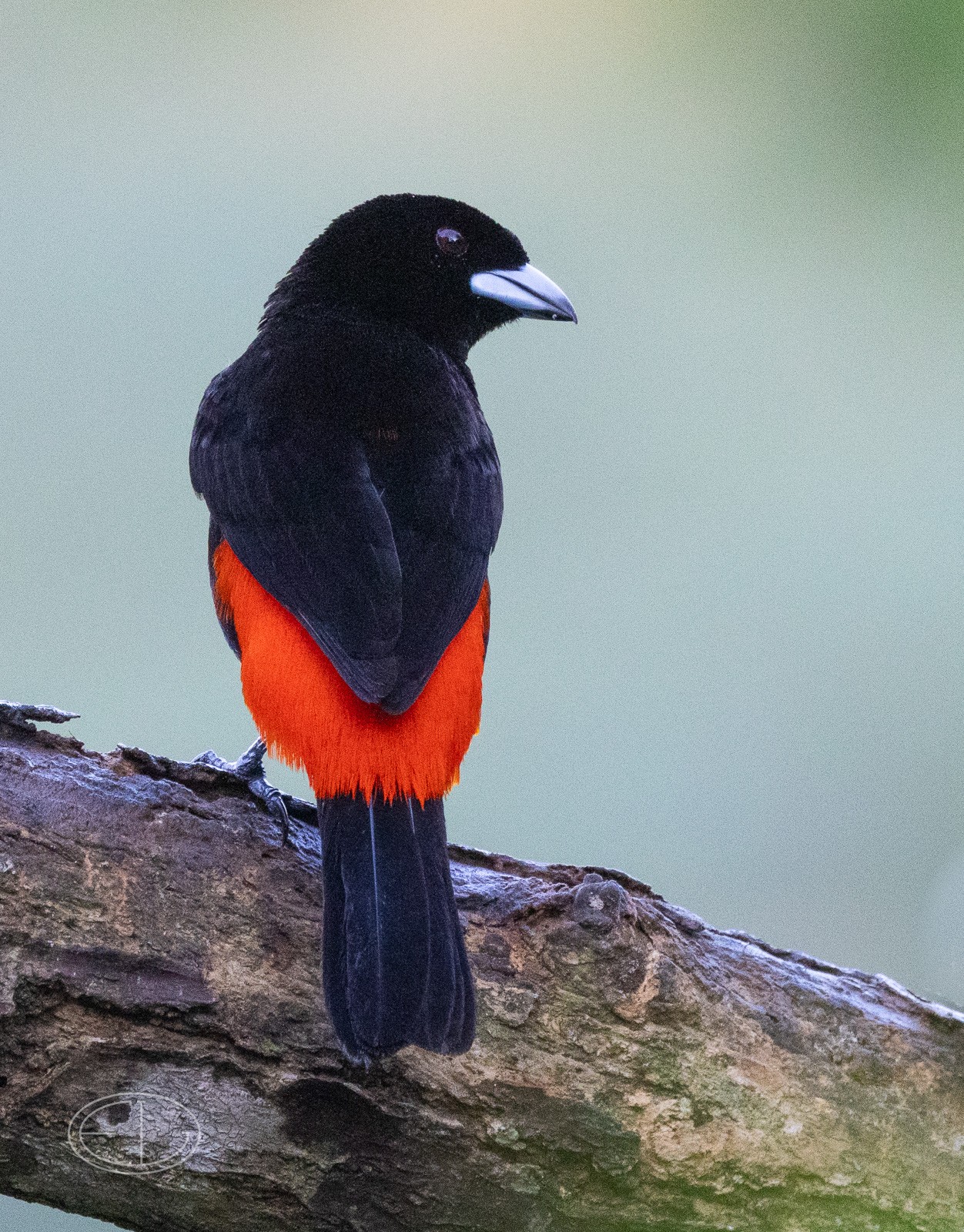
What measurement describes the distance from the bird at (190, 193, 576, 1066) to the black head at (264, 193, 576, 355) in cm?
2

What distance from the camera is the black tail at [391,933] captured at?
2.22 metres

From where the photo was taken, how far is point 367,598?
106 inches

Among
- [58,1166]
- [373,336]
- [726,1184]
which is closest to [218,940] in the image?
[58,1166]

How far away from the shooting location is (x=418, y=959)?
2.30 metres

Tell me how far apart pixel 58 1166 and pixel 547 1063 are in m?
0.90

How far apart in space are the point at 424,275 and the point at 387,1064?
7.68 feet

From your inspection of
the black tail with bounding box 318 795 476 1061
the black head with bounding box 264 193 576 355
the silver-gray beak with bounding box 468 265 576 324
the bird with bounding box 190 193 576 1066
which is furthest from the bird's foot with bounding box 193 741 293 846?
the silver-gray beak with bounding box 468 265 576 324

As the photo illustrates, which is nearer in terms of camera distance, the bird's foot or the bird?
the bird

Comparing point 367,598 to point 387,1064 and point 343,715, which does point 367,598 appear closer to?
point 343,715

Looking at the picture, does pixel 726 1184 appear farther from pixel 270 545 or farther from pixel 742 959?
Result: pixel 270 545

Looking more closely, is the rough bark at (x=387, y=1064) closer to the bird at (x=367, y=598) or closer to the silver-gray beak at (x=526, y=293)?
the bird at (x=367, y=598)

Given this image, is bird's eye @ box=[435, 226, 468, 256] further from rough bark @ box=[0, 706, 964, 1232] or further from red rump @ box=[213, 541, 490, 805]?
rough bark @ box=[0, 706, 964, 1232]

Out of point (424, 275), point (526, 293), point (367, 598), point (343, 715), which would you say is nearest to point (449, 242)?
point (424, 275)

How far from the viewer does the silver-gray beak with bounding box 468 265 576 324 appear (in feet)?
12.5
